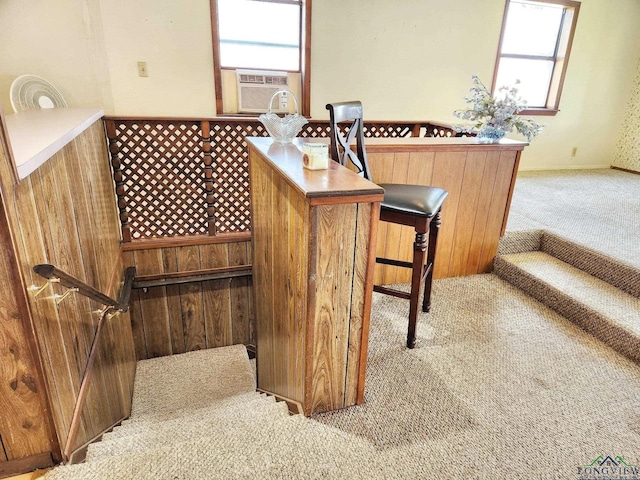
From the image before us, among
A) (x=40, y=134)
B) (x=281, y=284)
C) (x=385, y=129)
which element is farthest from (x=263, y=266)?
(x=385, y=129)

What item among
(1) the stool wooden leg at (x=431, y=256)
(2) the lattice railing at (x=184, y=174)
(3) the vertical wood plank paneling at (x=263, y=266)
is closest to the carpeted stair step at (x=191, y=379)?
(3) the vertical wood plank paneling at (x=263, y=266)

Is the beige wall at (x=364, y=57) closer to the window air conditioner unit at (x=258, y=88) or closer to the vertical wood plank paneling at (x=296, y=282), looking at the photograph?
the window air conditioner unit at (x=258, y=88)

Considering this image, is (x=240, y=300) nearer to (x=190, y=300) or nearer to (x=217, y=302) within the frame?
(x=217, y=302)

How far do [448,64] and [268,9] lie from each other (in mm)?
2005

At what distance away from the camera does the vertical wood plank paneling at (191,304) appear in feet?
10.6

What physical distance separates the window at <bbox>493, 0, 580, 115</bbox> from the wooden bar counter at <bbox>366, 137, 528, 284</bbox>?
8.91 ft

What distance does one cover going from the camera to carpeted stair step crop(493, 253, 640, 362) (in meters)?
1.89

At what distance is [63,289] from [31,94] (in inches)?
85.5

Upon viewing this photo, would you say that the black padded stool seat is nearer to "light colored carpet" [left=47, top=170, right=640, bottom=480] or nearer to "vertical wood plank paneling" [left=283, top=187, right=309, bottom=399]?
"vertical wood plank paneling" [left=283, top=187, right=309, bottom=399]

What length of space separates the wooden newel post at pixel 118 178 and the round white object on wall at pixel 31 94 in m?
0.61

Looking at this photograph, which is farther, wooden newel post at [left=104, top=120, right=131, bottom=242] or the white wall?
the white wall

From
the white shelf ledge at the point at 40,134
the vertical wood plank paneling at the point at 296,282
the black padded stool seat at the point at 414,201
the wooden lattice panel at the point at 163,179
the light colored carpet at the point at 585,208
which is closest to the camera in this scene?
the white shelf ledge at the point at 40,134

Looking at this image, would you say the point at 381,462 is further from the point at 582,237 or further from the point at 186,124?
the point at 186,124

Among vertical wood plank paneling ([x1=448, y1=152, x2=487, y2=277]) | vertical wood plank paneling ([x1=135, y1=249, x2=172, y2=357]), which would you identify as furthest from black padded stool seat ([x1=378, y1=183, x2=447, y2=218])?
Answer: vertical wood plank paneling ([x1=135, y1=249, x2=172, y2=357])
